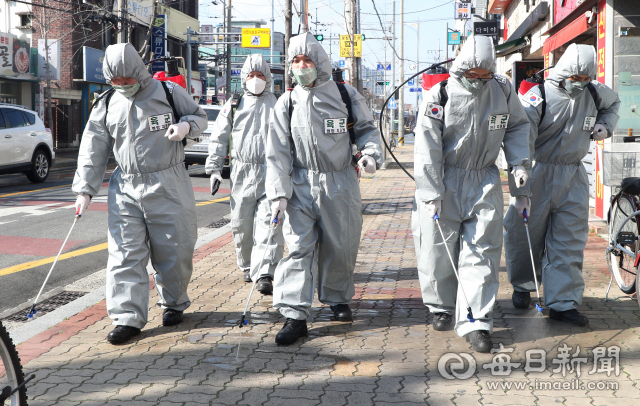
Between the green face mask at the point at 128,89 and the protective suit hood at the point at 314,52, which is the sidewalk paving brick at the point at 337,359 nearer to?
the green face mask at the point at 128,89

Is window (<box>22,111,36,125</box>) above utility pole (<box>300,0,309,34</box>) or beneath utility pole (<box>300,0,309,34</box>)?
beneath

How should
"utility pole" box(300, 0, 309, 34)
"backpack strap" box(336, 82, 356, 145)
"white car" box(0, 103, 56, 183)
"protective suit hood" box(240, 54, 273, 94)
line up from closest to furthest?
"backpack strap" box(336, 82, 356, 145), "protective suit hood" box(240, 54, 273, 94), "white car" box(0, 103, 56, 183), "utility pole" box(300, 0, 309, 34)

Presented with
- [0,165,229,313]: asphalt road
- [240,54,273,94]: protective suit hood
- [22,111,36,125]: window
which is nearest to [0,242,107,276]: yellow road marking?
[0,165,229,313]: asphalt road

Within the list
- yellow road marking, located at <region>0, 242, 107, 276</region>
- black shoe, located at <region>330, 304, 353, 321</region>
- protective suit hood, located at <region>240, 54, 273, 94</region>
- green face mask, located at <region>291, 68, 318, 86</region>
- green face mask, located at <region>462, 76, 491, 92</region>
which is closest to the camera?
green face mask, located at <region>462, 76, 491, 92</region>

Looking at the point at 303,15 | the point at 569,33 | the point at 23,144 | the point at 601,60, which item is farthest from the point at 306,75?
the point at 23,144

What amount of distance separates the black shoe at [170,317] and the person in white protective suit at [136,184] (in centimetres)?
1

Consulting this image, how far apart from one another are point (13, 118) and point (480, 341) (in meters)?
14.0

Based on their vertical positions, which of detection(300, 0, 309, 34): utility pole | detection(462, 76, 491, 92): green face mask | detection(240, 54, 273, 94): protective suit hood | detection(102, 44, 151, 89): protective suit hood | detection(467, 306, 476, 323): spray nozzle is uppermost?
detection(300, 0, 309, 34): utility pole

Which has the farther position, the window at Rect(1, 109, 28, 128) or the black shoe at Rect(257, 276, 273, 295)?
the window at Rect(1, 109, 28, 128)

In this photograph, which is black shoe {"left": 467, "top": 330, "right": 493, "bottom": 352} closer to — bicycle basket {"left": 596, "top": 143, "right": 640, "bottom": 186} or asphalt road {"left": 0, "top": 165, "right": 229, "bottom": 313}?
bicycle basket {"left": 596, "top": 143, "right": 640, "bottom": 186}

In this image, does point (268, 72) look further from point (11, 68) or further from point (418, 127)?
point (11, 68)

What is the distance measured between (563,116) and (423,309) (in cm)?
181

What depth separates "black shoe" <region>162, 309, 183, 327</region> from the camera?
4855 mm

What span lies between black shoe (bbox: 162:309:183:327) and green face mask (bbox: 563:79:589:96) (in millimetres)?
3303
